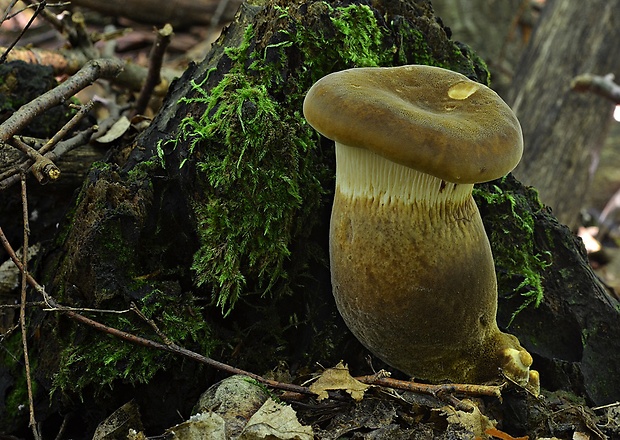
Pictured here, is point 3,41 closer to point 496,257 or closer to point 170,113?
point 170,113

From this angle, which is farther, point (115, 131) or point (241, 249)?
point (115, 131)

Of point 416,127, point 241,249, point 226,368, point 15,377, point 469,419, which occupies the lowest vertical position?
point 15,377

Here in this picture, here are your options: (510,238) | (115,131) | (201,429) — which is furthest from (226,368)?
(115,131)

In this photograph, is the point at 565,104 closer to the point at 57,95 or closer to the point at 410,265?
the point at 410,265

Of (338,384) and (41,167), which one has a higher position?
(41,167)

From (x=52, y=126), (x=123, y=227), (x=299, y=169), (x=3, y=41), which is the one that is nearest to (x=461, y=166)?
(x=299, y=169)

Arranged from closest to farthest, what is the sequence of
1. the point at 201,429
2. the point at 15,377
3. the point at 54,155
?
the point at 201,429 < the point at 15,377 < the point at 54,155
